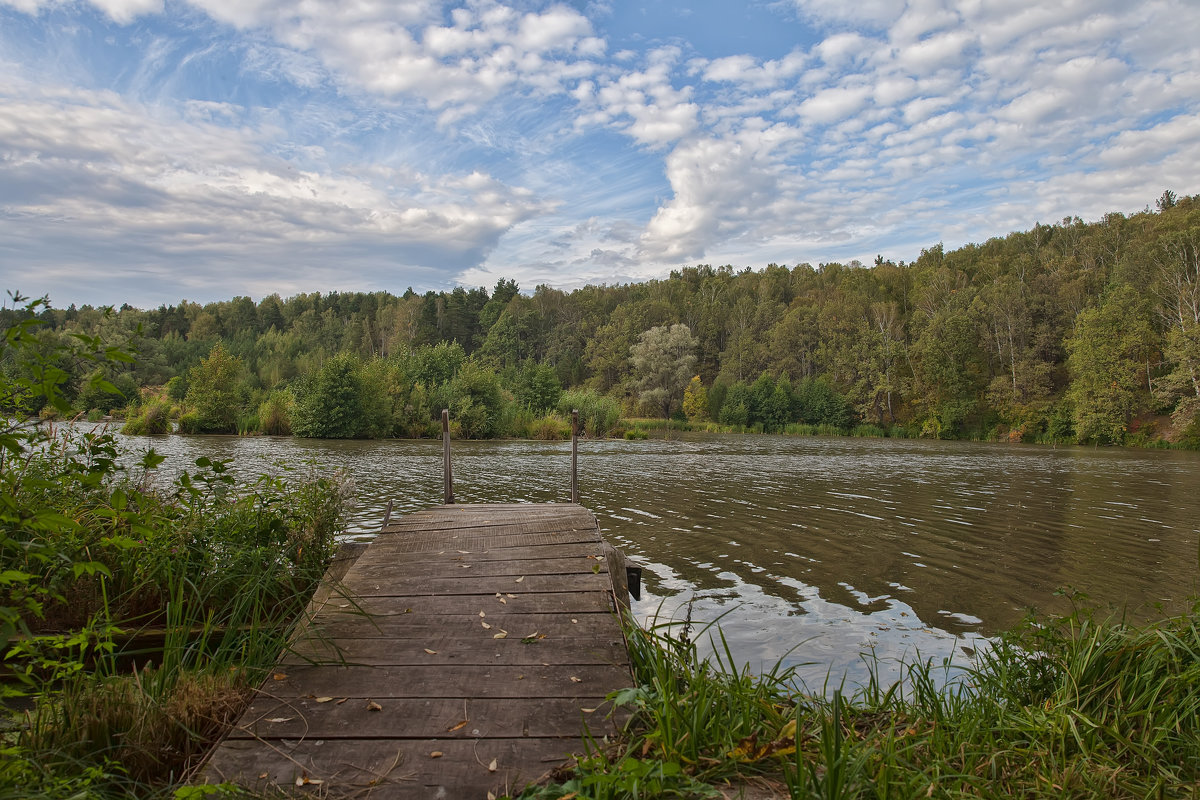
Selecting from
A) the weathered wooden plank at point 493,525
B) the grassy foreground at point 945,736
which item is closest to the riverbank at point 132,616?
the weathered wooden plank at point 493,525

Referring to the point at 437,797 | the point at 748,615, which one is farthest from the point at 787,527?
the point at 437,797

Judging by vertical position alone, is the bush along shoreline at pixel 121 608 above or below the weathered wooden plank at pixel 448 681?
above

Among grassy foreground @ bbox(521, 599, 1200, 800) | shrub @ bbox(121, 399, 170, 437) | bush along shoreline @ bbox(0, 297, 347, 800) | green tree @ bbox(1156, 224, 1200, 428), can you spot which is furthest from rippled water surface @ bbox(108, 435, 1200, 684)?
green tree @ bbox(1156, 224, 1200, 428)

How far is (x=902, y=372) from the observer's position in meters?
56.2

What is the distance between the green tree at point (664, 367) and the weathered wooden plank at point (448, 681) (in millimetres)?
59777

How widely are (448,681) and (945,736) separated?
2.54m

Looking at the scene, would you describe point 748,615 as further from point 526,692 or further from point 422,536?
point 526,692

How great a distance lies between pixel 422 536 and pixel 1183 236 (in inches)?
2187

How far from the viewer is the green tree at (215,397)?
1314 inches

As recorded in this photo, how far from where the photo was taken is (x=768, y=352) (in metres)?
66.9

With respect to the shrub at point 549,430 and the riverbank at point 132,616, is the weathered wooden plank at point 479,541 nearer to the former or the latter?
the riverbank at point 132,616

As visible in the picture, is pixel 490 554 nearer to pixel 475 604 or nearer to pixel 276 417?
Answer: pixel 475 604

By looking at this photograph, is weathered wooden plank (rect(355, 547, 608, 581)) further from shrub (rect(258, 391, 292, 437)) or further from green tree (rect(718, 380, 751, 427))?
green tree (rect(718, 380, 751, 427))

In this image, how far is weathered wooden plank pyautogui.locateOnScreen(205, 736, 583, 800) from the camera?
9.13 feet
